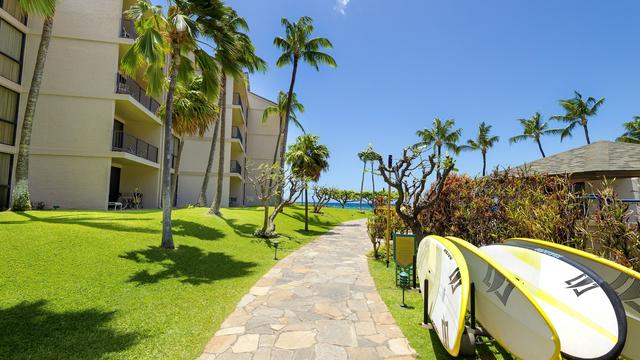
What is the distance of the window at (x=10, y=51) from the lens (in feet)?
40.0

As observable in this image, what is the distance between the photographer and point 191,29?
27.4 feet

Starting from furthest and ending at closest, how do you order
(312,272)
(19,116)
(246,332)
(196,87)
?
(196,87) → (19,116) → (312,272) → (246,332)

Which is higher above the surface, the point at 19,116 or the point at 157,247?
the point at 19,116

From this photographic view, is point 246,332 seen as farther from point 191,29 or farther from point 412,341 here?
point 191,29

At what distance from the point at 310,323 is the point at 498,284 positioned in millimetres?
2912

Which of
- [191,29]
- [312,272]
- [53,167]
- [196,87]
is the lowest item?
[312,272]

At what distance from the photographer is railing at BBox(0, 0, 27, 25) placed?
491 inches

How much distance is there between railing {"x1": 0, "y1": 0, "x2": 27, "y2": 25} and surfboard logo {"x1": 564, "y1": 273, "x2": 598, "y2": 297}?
21.1 metres

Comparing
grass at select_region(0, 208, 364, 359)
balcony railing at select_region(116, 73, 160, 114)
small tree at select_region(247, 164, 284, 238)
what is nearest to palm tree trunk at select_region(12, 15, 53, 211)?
grass at select_region(0, 208, 364, 359)

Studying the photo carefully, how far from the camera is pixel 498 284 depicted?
325 cm

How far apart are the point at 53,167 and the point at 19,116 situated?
8.48 feet

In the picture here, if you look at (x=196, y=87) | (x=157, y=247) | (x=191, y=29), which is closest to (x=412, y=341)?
(x=157, y=247)

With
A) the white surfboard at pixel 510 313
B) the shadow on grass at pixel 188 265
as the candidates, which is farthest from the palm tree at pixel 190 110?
the white surfboard at pixel 510 313

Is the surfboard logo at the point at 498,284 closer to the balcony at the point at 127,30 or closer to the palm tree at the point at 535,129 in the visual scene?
the balcony at the point at 127,30
